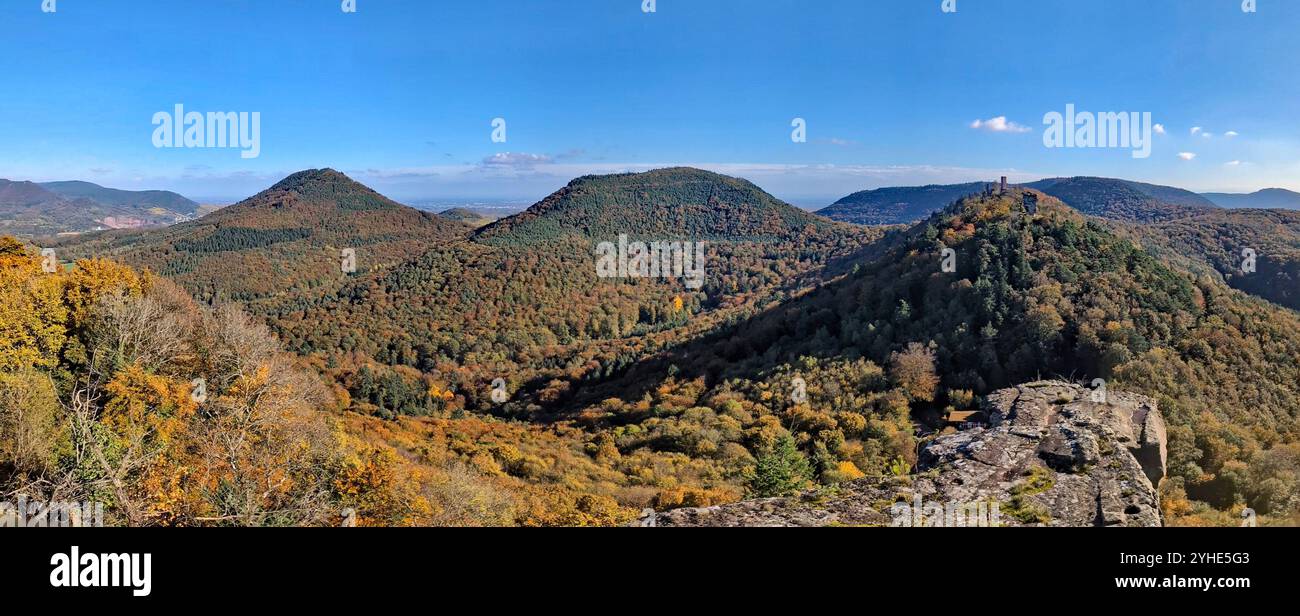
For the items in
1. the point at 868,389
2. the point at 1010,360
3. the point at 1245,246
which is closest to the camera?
the point at 1010,360

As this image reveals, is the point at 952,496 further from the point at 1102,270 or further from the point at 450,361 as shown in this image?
the point at 450,361

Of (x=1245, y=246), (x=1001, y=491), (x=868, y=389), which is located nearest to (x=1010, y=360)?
(x=868, y=389)

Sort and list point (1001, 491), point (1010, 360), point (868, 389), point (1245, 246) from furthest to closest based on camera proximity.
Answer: point (1245, 246) < point (868, 389) < point (1010, 360) < point (1001, 491)

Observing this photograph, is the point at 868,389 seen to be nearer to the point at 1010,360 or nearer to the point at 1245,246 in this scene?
the point at 1010,360

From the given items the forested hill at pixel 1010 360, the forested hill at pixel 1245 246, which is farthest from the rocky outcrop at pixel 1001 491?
the forested hill at pixel 1245 246

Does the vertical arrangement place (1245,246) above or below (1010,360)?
above

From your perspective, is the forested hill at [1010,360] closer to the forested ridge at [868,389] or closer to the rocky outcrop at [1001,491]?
the forested ridge at [868,389]
